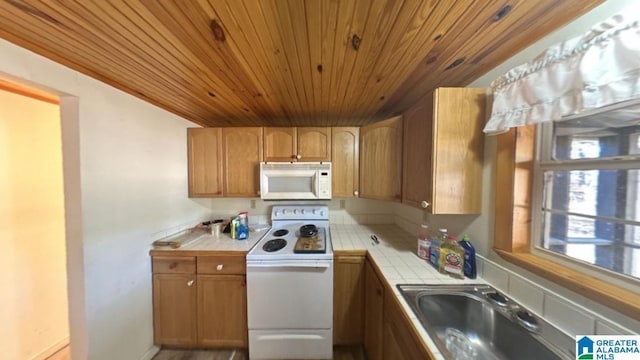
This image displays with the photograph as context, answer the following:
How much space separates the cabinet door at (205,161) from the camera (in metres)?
2.03

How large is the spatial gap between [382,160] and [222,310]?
186 cm

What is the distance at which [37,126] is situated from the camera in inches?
57.8

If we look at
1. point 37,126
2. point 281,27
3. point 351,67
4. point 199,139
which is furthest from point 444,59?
point 37,126

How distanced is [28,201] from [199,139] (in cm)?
121

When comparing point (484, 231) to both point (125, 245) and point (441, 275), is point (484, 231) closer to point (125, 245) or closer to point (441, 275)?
point (441, 275)

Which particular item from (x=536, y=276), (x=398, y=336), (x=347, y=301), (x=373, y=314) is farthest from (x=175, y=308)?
(x=536, y=276)

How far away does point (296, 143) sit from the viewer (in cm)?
200

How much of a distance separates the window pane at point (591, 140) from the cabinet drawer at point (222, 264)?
80.1 inches

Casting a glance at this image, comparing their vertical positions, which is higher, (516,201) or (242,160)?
(242,160)

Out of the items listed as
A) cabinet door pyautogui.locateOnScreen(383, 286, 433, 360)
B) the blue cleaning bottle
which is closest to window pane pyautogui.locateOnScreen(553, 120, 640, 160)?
the blue cleaning bottle

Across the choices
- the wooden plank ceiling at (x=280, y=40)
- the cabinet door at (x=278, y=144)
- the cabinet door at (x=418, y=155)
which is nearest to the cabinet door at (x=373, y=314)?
the cabinet door at (x=418, y=155)

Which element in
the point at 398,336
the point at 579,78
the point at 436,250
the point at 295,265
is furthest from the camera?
the point at 295,265

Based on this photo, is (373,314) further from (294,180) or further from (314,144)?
(314,144)

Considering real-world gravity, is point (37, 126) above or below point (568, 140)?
above
